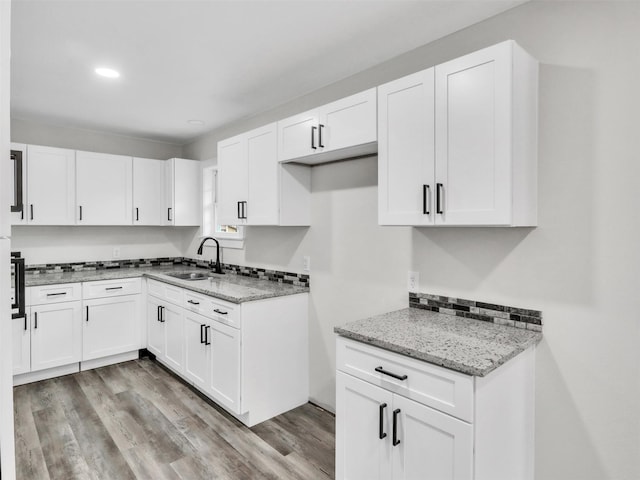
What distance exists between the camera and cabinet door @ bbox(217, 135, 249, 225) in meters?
3.11

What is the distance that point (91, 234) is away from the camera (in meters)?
4.36

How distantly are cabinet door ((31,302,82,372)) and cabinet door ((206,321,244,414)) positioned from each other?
5.39 ft

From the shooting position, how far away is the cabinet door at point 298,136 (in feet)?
8.18

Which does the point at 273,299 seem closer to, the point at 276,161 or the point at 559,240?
the point at 276,161

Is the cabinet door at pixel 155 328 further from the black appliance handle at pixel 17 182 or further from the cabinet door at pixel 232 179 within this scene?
the black appliance handle at pixel 17 182

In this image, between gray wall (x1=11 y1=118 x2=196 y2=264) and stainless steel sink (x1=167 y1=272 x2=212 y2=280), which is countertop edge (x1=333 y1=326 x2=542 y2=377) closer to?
stainless steel sink (x1=167 y1=272 x2=212 y2=280)

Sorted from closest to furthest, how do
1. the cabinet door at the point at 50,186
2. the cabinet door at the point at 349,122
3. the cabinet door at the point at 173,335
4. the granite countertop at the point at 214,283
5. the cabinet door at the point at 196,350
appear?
the cabinet door at the point at 349,122, the granite countertop at the point at 214,283, the cabinet door at the point at 196,350, the cabinet door at the point at 173,335, the cabinet door at the point at 50,186

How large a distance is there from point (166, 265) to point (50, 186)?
1.56 metres

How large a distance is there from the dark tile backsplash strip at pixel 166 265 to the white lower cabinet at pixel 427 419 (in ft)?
4.48

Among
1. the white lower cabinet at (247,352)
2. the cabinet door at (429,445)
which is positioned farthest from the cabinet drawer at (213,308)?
the cabinet door at (429,445)

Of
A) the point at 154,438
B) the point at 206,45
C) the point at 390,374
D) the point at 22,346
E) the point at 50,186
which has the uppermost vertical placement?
the point at 206,45

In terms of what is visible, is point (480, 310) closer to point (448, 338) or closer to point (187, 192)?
point (448, 338)

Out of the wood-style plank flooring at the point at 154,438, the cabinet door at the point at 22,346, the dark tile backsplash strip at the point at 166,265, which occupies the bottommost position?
the wood-style plank flooring at the point at 154,438

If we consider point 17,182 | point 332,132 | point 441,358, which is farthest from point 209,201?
point 441,358
